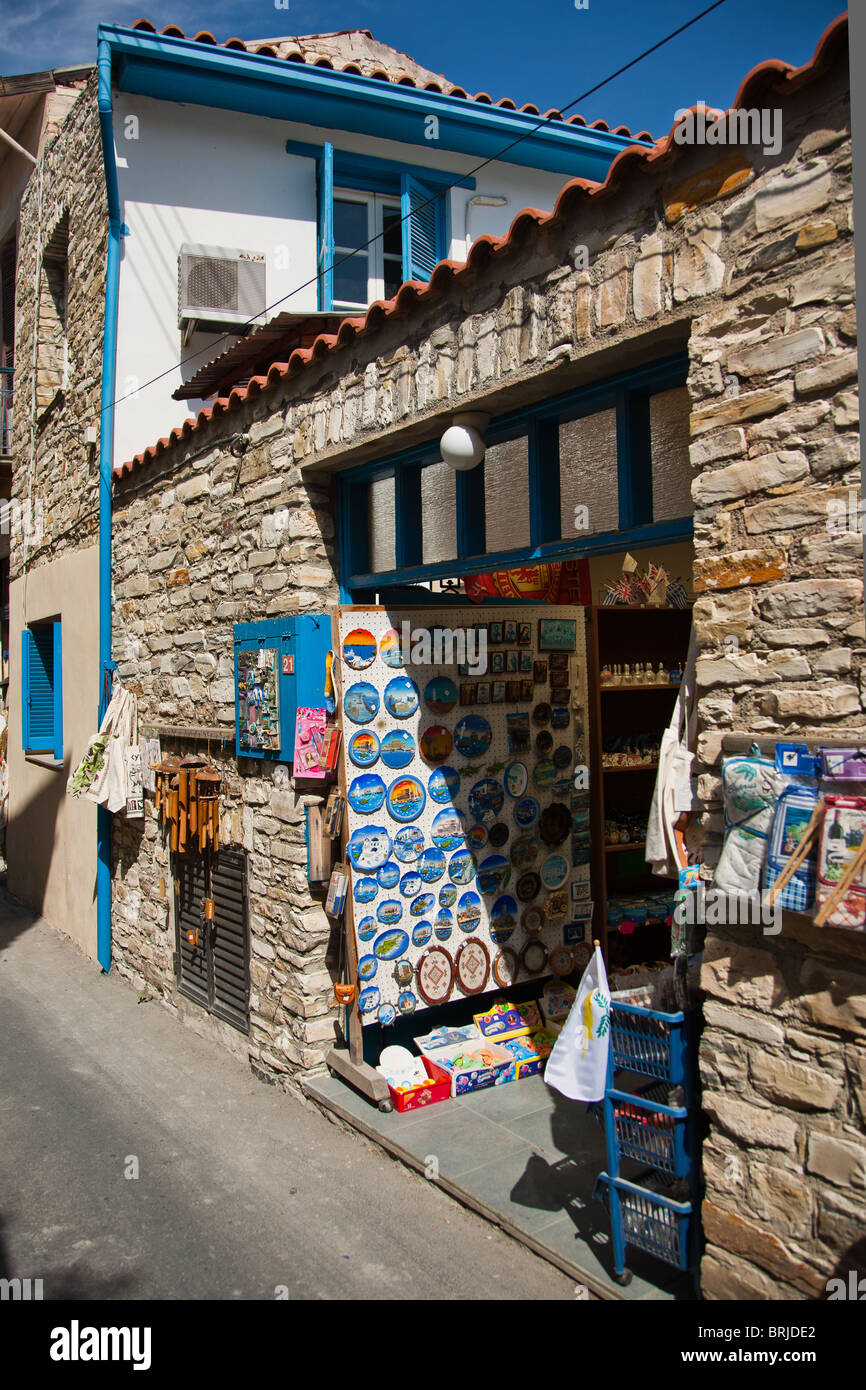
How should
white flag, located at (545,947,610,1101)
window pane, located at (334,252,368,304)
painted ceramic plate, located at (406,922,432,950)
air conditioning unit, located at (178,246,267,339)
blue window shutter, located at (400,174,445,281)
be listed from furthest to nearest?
window pane, located at (334,252,368,304), blue window shutter, located at (400,174,445,281), air conditioning unit, located at (178,246,267,339), painted ceramic plate, located at (406,922,432,950), white flag, located at (545,947,610,1101)

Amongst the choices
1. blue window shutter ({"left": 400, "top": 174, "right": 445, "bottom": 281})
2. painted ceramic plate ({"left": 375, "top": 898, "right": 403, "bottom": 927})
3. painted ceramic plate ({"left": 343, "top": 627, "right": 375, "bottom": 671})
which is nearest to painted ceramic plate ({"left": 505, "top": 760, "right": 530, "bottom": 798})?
painted ceramic plate ({"left": 375, "top": 898, "right": 403, "bottom": 927})

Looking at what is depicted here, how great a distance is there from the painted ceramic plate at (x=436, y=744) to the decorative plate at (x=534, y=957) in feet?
4.36

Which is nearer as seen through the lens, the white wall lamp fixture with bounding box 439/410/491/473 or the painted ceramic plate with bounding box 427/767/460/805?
the white wall lamp fixture with bounding box 439/410/491/473

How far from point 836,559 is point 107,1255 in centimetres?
404

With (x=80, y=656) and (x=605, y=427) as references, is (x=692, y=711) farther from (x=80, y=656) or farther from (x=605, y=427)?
(x=80, y=656)

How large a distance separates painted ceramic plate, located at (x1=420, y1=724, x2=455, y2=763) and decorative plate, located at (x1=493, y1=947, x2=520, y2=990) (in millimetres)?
1243

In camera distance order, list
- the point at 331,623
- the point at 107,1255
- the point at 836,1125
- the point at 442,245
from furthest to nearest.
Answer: the point at 442,245, the point at 331,623, the point at 107,1255, the point at 836,1125

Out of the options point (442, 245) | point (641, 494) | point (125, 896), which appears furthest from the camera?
point (442, 245)

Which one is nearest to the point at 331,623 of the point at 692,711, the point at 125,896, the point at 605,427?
the point at 605,427

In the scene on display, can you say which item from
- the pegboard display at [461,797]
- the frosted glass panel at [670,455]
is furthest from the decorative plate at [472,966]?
the frosted glass panel at [670,455]

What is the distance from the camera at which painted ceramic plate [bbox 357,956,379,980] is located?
16.3 ft

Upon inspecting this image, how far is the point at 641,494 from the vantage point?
12.3 feet

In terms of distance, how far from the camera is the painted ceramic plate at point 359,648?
5.05 meters

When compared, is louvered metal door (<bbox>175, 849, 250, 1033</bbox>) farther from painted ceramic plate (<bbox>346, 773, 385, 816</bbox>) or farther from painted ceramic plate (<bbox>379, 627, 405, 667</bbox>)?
painted ceramic plate (<bbox>379, 627, 405, 667</bbox>)
